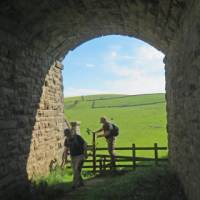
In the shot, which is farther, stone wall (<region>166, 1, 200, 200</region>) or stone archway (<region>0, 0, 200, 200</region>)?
stone archway (<region>0, 0, 200, 200</region>)

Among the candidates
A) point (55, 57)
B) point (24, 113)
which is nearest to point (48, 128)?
point (55, 57)

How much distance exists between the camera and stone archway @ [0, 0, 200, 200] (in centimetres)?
646

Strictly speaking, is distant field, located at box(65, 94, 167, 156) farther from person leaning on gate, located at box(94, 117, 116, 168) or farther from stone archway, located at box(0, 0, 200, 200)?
stone archway, located at box(0, 0, 200, 200)

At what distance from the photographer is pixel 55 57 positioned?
37.8 feet

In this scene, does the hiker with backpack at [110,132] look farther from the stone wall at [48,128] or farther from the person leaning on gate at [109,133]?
the stone wall at [48,128]

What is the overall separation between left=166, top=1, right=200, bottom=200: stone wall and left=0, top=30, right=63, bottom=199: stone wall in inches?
119

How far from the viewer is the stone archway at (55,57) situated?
6465 millimetres

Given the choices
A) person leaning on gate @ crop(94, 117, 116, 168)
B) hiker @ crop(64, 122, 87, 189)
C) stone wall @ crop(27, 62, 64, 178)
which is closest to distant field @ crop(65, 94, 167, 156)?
person leaning on gate @ crop(94, 117, 116, 168)

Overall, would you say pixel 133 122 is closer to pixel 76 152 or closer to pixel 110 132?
pixel 110 132

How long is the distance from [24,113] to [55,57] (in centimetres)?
280

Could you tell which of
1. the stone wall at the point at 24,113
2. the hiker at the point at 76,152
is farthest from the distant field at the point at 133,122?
the hiker at the point at 76,152

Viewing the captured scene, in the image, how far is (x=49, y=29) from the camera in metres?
9.09

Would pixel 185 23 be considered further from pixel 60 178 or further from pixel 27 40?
pixel 60 178

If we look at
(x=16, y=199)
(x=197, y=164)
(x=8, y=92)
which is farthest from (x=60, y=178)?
(x=197, y=164)
